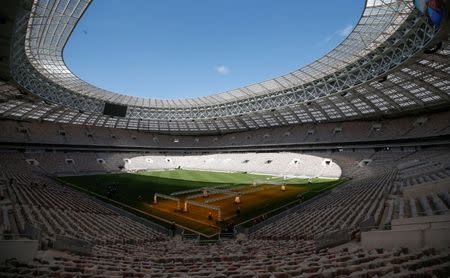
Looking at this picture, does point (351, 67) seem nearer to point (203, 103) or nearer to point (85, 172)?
point (203, 103)

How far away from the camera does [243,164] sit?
200 ft

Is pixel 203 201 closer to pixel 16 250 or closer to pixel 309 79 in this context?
pixel 16 250

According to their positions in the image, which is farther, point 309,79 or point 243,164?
point 243,164

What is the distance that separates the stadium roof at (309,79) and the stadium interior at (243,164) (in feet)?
0.71

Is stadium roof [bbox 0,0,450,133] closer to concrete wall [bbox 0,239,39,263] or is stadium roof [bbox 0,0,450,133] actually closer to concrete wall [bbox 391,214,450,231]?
concrete wall [bbox 0,239,39,263]

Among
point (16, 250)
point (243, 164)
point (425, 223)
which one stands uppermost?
point (243, 164)

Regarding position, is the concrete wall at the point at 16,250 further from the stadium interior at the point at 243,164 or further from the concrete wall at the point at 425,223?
the concrete wall at the point at 425,223

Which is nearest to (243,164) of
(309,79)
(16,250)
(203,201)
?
(309,79)

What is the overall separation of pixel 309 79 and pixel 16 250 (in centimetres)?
3905

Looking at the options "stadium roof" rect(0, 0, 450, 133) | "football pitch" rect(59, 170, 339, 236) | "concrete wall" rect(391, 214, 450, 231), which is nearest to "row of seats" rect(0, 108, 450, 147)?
"stadium roof" rect(0, 0, 450, 133)

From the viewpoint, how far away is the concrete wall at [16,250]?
29.0 ft

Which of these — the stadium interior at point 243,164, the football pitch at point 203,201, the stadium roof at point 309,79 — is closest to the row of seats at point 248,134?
the stadium interior at point 243,164

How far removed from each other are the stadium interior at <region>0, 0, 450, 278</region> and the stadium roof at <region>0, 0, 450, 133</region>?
8.5 inches

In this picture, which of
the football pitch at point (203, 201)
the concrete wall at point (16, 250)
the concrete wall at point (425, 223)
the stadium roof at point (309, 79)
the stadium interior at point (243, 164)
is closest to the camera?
the concrete wall at point (425, 223)
